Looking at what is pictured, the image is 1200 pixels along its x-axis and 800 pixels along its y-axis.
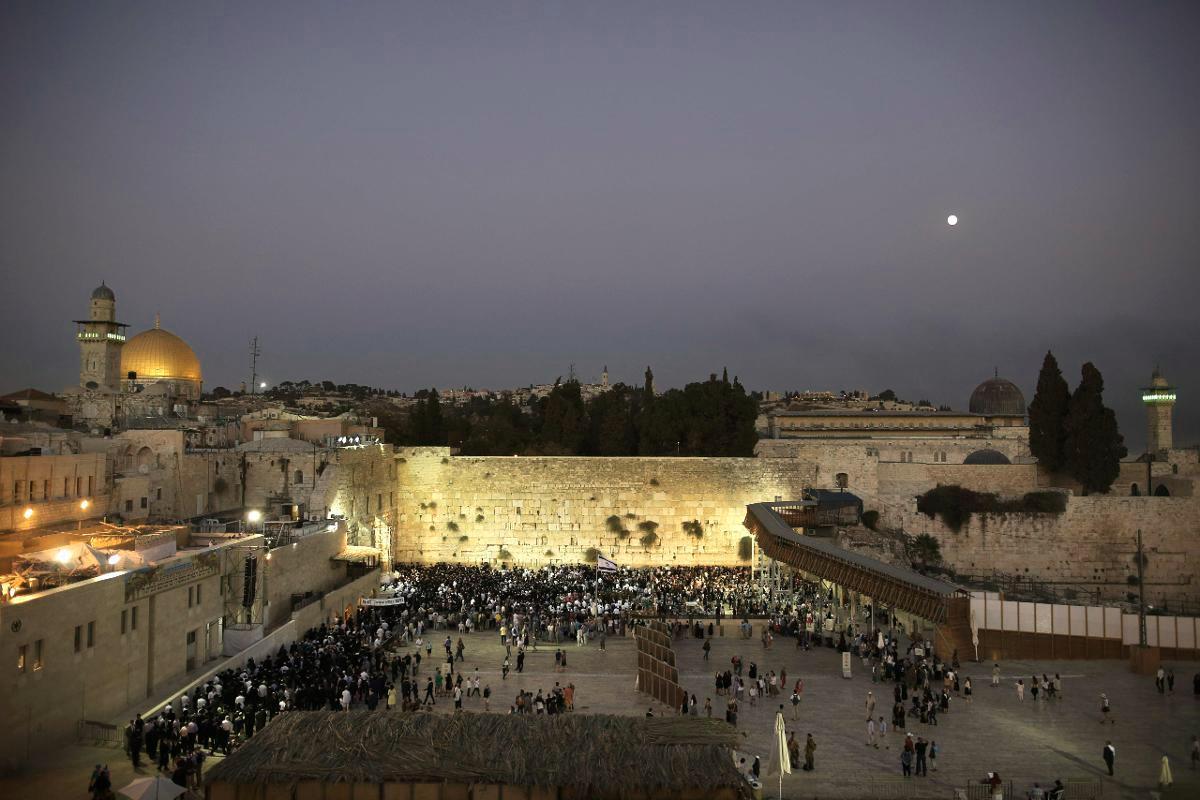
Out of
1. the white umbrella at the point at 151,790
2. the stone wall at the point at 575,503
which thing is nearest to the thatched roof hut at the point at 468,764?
the white umbrella at the point at 151,790

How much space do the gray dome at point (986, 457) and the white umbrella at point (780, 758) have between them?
22.6 metres

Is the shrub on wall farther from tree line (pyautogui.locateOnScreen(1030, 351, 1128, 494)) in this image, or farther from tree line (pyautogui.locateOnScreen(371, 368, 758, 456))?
tree line (pyautogui.locateOnScreen(1030, 351, 1128, 494))

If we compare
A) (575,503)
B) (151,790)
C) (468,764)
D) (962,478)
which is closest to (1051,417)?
(962,478)

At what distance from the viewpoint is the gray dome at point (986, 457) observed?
105 ft

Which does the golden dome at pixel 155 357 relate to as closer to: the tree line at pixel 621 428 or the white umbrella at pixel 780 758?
the tree line at pixel 621 428

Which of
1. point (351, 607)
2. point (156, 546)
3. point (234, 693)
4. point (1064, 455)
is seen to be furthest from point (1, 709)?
point (1064, 455)

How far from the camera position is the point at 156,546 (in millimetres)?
16203

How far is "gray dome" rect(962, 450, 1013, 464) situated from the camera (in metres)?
32.0

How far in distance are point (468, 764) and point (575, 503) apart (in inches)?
854

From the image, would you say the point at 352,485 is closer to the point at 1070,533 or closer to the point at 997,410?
the point at 1070,533

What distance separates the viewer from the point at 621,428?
35.8 metres

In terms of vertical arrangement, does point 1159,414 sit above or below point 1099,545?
above

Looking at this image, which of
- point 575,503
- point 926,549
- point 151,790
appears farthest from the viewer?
point 575,503

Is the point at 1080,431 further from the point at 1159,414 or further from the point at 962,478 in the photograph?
the point at 1159,414
